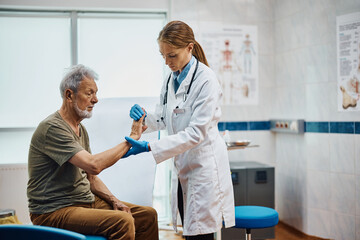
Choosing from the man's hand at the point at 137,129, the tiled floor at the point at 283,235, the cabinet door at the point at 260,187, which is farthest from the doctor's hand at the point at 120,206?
the cabinet door at the point at 260,187

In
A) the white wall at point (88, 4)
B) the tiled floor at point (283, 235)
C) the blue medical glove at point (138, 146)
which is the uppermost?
the white wall at point (88, 4)

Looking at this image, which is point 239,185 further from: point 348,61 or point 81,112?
point 81,112

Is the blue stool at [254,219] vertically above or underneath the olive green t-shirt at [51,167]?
underneath

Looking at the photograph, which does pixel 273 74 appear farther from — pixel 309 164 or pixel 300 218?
pixel 300 218

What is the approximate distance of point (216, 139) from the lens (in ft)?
6.11

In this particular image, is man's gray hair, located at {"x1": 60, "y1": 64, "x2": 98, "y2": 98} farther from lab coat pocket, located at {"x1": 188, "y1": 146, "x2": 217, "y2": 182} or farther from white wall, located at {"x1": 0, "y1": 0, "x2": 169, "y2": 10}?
white wall, located at {"x1": 0, "y1": 0, "x2": 169, "y2": 10}

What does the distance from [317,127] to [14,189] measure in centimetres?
262

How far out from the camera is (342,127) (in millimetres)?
2879

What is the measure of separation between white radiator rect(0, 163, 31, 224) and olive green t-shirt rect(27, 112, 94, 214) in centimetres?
172

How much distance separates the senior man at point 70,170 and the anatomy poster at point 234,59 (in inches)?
73.9

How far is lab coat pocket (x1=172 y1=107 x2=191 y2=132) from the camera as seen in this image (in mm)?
1803

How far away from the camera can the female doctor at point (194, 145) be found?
172cm

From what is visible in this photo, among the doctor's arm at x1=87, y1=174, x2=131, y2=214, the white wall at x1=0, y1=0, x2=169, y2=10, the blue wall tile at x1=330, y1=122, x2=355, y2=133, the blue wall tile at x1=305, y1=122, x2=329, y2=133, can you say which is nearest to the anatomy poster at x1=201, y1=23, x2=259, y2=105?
the white wall at x1=0, y1=0, x2=169, y2=10

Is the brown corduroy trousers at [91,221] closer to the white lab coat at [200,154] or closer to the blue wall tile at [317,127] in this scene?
the white lab coat at [200,154]
